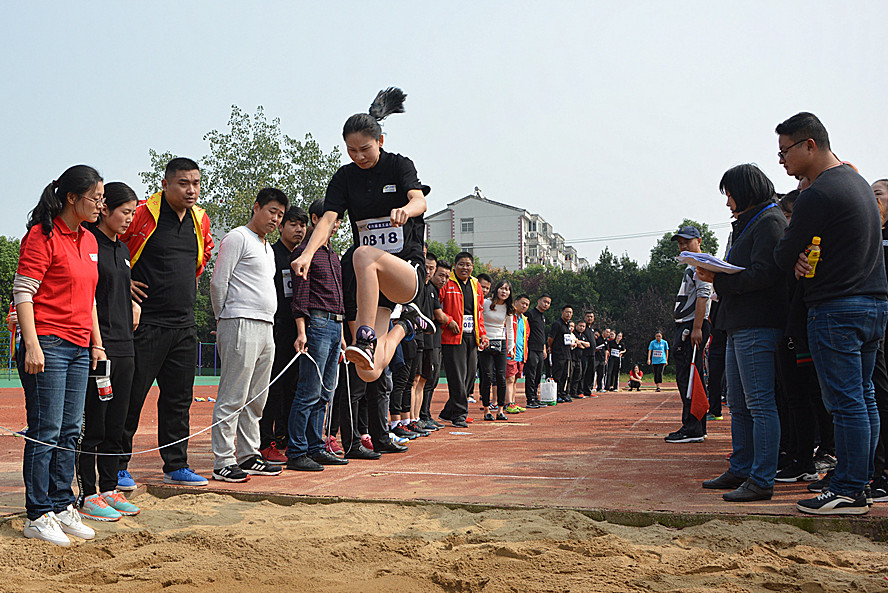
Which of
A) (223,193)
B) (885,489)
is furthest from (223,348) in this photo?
(223,193)

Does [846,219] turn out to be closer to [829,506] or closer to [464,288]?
[829,506]

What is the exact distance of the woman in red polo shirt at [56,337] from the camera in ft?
12.7

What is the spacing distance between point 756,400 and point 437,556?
94.5 inches

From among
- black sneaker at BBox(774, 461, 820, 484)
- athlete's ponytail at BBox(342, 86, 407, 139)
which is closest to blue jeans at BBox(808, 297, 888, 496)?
black sneaker at BBox(774, 461, 820, 484)

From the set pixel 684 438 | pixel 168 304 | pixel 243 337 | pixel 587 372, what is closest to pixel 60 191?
pixel 168 304

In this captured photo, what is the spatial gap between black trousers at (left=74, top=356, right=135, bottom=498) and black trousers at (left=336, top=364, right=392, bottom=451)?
2115 millimetres

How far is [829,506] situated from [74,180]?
448cm

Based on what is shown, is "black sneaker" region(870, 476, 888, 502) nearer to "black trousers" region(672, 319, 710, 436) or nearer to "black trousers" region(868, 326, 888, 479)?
"black trousers" region(868, 326, 888, 479)

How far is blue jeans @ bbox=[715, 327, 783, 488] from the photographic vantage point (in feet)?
14.7

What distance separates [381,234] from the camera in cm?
468

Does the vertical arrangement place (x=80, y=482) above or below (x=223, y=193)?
below

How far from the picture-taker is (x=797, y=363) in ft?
16.2

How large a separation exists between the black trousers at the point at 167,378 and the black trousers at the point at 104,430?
25 centimetres

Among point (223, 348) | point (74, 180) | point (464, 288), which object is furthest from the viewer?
point (464, 288)
